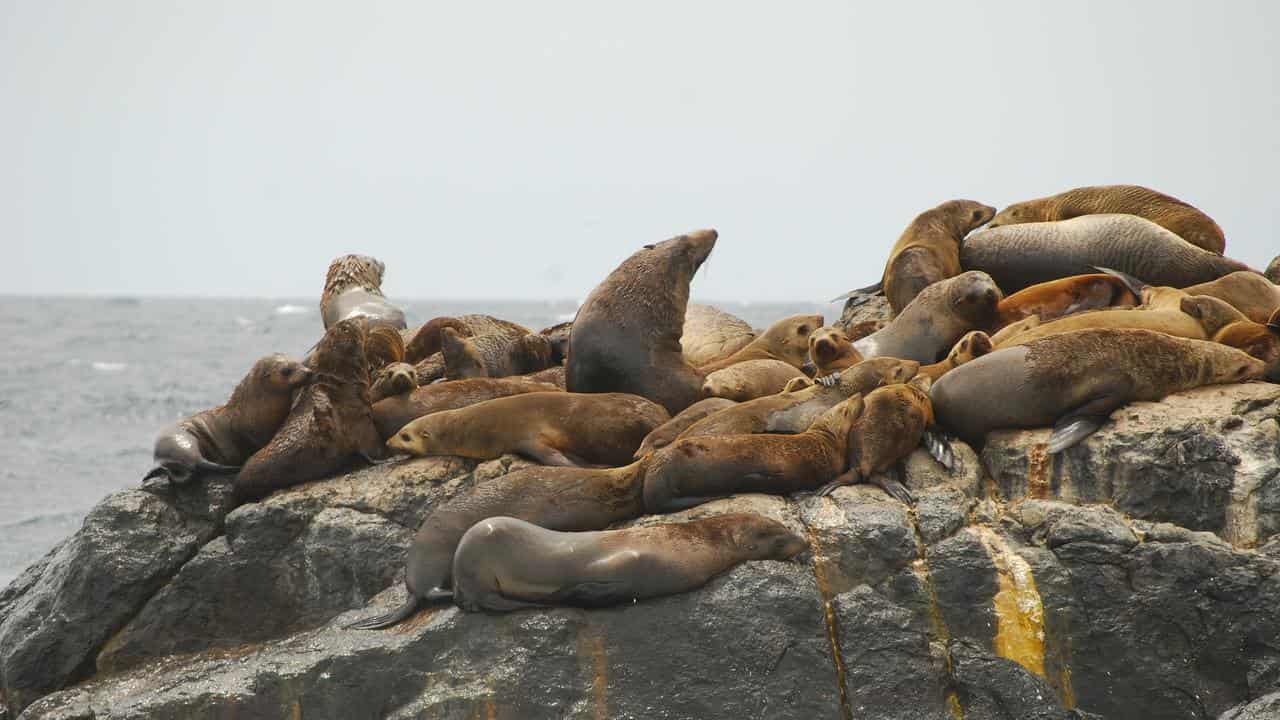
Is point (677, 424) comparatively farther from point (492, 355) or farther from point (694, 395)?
point (492, 355)

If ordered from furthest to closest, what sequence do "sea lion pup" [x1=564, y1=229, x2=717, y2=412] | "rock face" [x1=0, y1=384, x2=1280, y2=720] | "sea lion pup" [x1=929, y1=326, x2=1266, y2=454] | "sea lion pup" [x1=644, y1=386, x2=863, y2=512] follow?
"sea lion pup" [x1=564, y1=229, x2=717, y2=412]
"sea lion pup" [x1=929, y1=326, x2=1266, y2=454]
"sea lion pup" [x1=644, y1=386, x2=863, y2=512]
"rock face" [x1=0, y1=384, x2=1280, y2=720]

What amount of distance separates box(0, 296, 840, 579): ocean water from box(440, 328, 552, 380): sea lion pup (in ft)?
18.8

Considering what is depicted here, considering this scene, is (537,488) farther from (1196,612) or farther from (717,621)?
(1196,612)

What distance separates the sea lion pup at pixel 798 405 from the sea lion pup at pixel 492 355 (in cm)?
226

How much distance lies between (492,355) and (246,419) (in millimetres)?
1972

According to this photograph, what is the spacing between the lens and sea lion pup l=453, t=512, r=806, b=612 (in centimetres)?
512

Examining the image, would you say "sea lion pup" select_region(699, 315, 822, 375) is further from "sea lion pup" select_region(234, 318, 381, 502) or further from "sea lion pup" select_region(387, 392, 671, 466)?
"sea lion pup" select_region(234, 318, 381, 502)

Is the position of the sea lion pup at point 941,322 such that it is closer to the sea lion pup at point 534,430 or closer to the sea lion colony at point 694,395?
the sea lion colony at point 694,395

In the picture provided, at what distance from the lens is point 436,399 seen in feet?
23.0

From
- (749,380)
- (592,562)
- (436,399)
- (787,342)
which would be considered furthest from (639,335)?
(592,562)

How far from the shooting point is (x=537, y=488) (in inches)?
225

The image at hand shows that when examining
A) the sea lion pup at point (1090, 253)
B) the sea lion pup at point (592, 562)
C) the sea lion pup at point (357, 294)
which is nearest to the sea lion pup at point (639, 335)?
the sea lion pup at point (592, 562)

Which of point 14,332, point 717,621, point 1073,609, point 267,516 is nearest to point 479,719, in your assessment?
point 717,621

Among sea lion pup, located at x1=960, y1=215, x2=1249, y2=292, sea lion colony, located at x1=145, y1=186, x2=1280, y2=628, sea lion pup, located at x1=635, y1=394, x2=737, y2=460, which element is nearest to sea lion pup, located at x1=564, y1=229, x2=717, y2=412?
sea lion colony, located at x1=145, y1=186, x2=1280, y2=628
